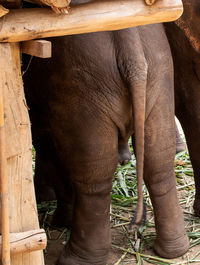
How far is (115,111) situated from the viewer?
3230mm

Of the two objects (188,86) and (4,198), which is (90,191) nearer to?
(4,198)

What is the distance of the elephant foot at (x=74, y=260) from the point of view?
138 inches

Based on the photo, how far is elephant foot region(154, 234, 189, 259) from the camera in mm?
3639

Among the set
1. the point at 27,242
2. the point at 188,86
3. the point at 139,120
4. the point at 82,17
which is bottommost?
the point at 27,242

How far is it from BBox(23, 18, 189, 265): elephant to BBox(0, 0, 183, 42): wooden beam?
23.0 inches

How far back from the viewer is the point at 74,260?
3514 mm

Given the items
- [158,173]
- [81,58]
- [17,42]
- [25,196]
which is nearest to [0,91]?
[17,42]

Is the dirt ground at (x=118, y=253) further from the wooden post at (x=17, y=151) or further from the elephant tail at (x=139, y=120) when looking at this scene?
the wooden post at (x=17, y=151)

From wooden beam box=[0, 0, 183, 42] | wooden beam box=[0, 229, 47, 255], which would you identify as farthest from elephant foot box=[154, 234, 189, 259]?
wooden beam box=[0, 0, 183, 42]

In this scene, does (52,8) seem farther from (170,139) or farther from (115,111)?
(170,139)

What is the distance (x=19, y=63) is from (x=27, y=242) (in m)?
0.81

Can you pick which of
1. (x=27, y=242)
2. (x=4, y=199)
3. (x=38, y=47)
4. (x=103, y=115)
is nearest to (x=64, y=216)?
(x=103, y=115)

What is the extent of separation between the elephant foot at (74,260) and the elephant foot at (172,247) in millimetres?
388

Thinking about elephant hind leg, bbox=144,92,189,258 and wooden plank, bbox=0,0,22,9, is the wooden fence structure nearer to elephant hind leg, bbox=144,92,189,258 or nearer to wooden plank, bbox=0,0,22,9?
wooden plank, bbox=0,0,22,9
